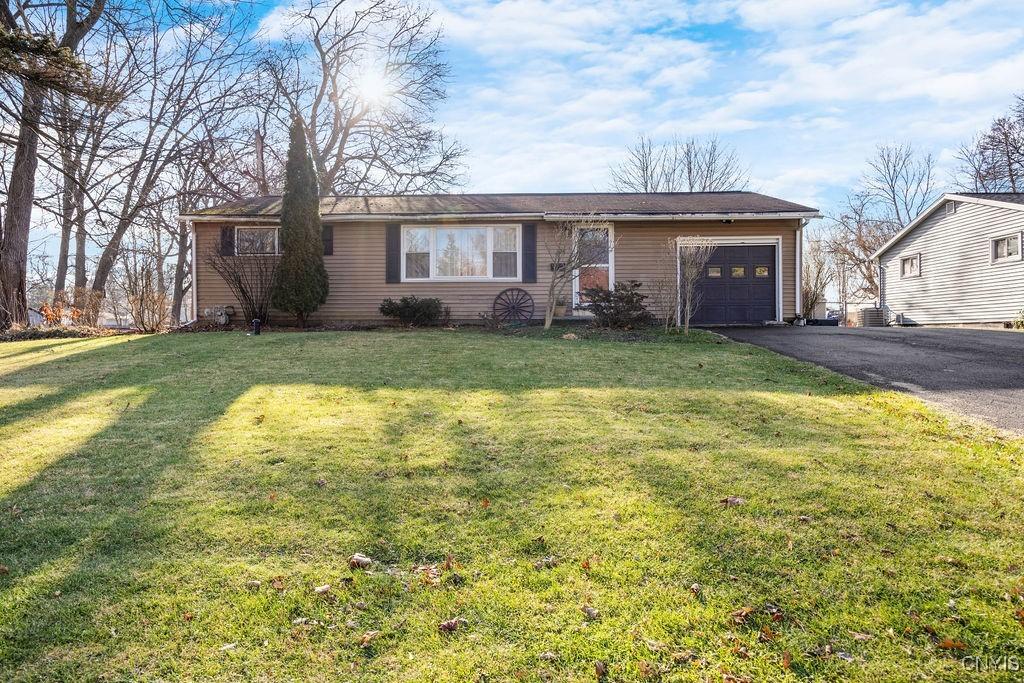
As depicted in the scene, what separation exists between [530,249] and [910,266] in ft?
48.7

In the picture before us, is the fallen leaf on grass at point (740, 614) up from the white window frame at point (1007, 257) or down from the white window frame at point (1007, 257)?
down

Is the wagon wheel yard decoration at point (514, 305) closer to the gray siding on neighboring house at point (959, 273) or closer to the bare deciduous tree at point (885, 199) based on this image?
the gray siding on neighboring house at point (959, 273)

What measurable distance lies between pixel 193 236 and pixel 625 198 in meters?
10.9

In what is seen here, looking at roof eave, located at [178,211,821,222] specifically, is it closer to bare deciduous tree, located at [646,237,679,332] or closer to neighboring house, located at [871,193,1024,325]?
bare deciduous tree, located at [646,237,679,332]

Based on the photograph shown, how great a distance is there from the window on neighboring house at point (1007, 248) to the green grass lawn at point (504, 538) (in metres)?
14.0

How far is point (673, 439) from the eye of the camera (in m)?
4.66

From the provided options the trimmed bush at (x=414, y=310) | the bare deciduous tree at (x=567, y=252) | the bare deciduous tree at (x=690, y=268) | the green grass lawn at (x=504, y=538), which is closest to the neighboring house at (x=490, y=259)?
the bare deciduous tree at (x=567, y=252)

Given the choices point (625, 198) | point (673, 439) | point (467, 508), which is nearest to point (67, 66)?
point (467, 508)

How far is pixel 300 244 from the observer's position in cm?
1276

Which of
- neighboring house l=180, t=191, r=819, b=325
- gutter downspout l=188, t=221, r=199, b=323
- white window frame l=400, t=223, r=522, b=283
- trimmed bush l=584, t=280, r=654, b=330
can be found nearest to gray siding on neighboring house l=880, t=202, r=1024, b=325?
neighboring house l=180, t=191, r=819, b=325

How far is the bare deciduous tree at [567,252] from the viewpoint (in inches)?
471

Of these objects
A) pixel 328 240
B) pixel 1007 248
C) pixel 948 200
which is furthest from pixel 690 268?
pixel 948 200

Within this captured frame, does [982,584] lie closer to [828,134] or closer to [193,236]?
[193,236]
